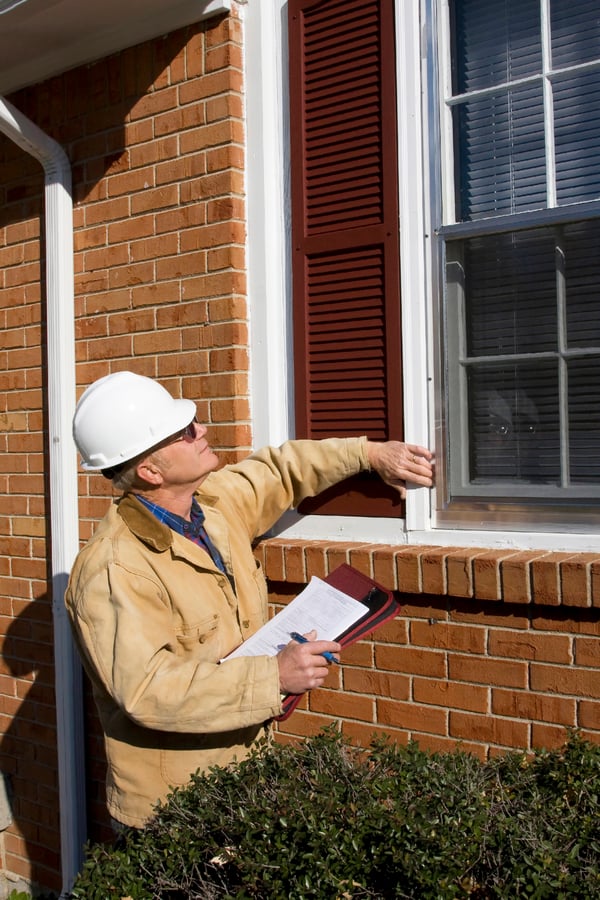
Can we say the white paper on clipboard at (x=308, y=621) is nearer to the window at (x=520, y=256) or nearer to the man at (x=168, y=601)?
the man at (x=168, y=601)

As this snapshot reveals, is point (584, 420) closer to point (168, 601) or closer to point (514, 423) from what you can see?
point (514, 423)

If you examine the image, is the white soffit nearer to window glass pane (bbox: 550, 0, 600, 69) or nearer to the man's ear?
window glass pane (bbox: 550, 0, 600, 69)

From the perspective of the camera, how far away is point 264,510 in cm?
380

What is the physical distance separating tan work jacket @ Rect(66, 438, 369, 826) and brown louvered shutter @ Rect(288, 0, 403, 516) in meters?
0.23

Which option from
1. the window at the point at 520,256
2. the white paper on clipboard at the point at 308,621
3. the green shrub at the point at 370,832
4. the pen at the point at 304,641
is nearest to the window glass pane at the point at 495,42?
the window at the point at 520,256

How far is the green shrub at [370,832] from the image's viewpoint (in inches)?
90.7

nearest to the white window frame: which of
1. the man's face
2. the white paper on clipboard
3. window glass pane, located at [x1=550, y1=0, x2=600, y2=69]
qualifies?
window glass pane, located at [x1=550, y1=0, x2=600, y2=69]

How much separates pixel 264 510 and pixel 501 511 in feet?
3.03

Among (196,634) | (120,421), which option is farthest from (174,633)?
(120,421)

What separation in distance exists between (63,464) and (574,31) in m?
2.98

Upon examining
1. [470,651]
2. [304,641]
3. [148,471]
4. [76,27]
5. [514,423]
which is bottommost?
[470,651]

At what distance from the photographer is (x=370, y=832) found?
2.41m

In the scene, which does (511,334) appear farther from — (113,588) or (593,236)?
(113,588)

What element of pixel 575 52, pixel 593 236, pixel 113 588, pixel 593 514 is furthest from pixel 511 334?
pixel 113 588
